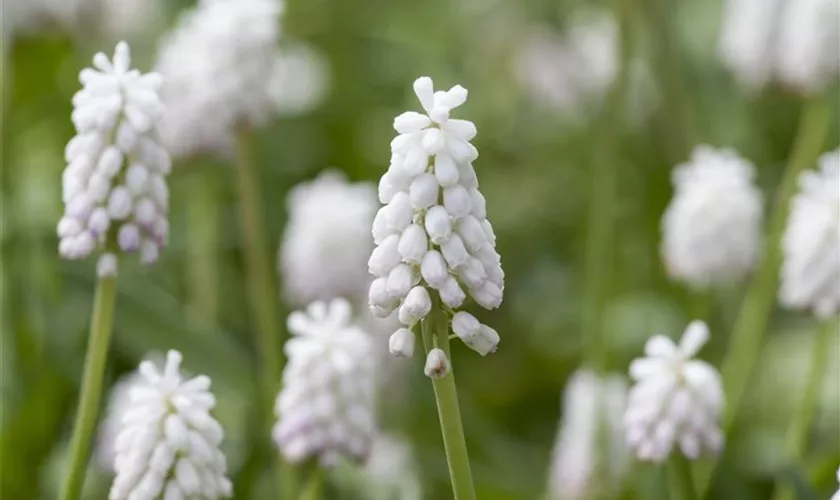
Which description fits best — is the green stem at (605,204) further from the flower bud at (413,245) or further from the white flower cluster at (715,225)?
the flower bud at (413,245)

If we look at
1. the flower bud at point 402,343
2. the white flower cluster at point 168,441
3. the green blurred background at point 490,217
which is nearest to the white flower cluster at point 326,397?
the white flower cluster at point 168,441

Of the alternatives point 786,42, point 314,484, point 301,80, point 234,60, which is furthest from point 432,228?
point 301,80

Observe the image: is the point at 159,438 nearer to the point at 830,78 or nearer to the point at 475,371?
the point at 830,78

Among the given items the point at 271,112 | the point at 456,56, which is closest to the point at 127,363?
the point at 271,112

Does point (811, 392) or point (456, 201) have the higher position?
point (811, 392)

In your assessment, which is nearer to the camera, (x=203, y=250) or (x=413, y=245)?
(x=413, y=245)

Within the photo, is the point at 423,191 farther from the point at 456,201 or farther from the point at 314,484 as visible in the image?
the point at 314,484

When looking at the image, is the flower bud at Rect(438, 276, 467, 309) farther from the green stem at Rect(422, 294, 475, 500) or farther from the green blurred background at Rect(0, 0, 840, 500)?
the green blurred background at Rect(0, 0, 840, 500)
